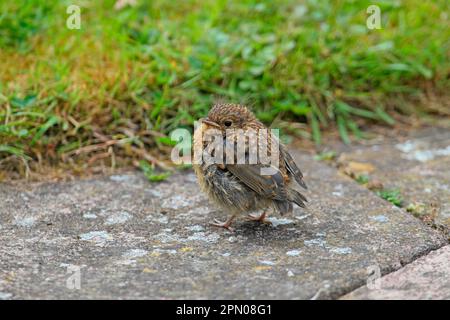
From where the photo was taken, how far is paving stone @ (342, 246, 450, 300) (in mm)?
3236

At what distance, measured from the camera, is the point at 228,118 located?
171 inches

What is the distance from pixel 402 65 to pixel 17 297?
3950 mm

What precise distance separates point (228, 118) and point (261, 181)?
52 centimetres

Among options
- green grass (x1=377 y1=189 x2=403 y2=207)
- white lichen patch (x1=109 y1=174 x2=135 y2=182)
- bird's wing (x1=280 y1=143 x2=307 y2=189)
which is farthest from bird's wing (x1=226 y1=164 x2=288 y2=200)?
white lichen patch (x1=109 y1=174 x2=135 y2=182)

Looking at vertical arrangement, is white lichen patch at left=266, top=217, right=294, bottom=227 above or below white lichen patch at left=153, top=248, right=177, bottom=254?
above

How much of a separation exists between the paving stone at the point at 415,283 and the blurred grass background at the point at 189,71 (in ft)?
6.80

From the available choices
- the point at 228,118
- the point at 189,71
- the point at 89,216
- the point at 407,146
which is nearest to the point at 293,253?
the point at 228,118

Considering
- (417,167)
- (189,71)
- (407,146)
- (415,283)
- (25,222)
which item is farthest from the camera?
(189,71)

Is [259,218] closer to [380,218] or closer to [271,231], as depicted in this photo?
[271,231]

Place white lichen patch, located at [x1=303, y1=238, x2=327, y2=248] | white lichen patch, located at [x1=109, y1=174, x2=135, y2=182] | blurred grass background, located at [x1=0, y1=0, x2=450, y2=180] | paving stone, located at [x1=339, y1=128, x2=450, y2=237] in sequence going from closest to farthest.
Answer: white lichen patch, located at [x1=303, y1=238, x2=327, y2=248]
paving stone, located at [x1=339, y1=128, x2=450, y2=237]
white lichen patch, located at [x1=109, y1=174, x2=135, y2=182]
blurred grass background, located at [x1=0, y1=0, x2=450, y2=180]

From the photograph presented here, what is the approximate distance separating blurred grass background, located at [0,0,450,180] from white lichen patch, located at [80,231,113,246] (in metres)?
0.98

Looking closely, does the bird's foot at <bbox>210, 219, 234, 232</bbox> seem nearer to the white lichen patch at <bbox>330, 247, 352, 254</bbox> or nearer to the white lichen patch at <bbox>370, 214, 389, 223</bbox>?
the white lichen patch at <bbox>330, 247, 352, 254</bbox>

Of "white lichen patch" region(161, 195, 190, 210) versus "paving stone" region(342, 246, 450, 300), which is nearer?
"paving stone" region(342, 246, 450, 300)

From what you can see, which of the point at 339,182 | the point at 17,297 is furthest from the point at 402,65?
the point at 17,297
